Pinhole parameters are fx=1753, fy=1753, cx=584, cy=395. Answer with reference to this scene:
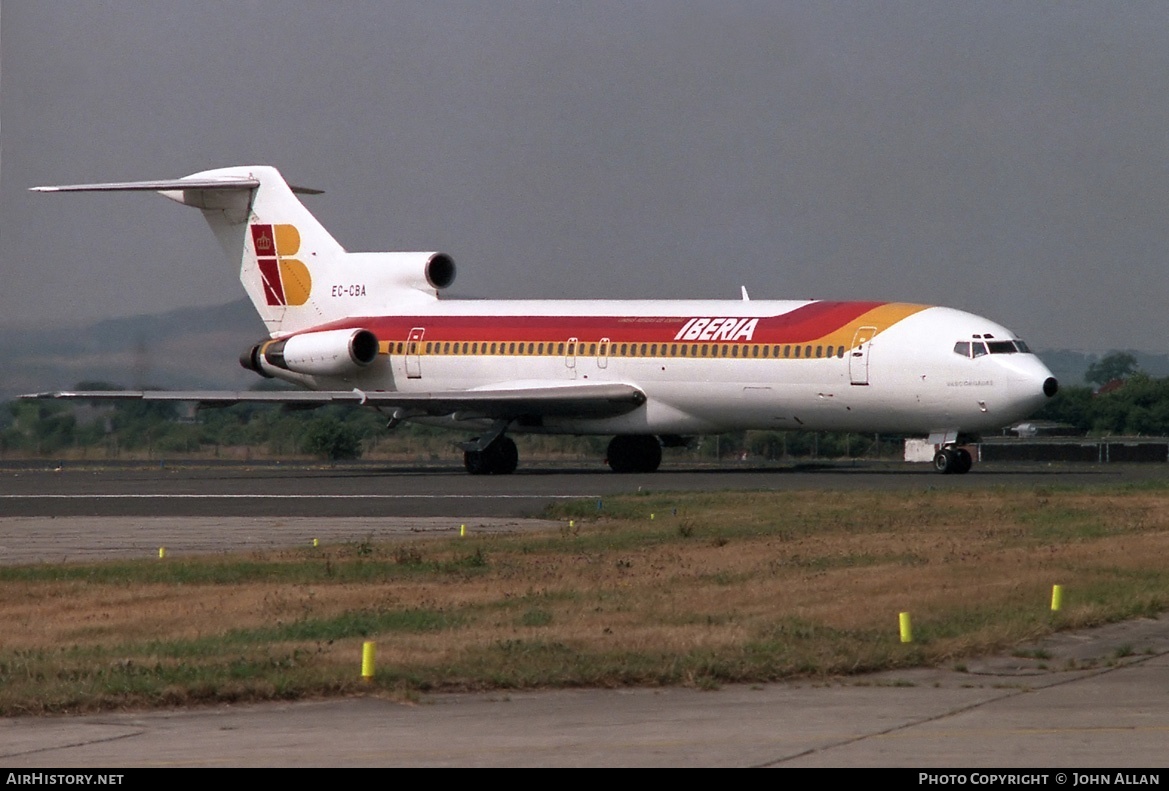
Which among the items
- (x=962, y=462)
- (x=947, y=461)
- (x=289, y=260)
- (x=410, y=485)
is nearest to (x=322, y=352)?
(x=289, y=260)

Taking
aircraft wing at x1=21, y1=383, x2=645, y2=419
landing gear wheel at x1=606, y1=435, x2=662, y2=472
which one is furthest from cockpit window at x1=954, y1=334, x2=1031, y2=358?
landing gear wheel at x1=606, y1=435, x2=662, y2=472

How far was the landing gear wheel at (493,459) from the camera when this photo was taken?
A: 43.4m

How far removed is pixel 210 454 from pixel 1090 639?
51331 millimetres

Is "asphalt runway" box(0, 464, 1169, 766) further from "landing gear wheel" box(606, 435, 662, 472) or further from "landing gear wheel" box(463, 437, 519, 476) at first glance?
"landing gear wheel" box(463, 437, 519, 476)

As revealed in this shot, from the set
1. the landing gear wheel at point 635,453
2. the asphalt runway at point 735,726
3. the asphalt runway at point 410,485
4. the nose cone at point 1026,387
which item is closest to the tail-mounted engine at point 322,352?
the asphalt runway at point 410,485

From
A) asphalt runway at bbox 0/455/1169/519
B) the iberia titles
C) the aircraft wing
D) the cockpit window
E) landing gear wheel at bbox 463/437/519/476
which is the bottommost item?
asphalt runway at bbox 0/455/1169/519

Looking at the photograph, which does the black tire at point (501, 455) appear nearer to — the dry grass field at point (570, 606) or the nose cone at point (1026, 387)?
the nose cone at point (1026, 387)

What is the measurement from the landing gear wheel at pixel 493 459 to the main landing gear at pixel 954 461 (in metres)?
10.6

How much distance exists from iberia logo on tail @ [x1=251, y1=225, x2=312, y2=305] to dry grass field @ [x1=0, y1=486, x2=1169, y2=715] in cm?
2472

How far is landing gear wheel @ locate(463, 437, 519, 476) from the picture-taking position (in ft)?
142

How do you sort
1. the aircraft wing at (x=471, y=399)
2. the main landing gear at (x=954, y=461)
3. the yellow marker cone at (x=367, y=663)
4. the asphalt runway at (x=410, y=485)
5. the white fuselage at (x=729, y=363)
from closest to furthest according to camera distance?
1. the yellow marker cone at (x=367, y=663)
2. the asphalt runway at (x=410, y=485)
3. the white fuselage at (x=729, y=363)
4. the main landing gear at (x=954, y=461)
5. the aircraft wing at (x=471, y=399)

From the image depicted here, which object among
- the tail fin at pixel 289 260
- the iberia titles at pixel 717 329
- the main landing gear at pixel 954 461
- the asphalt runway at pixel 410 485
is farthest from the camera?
the tail fin at pixel 289 260

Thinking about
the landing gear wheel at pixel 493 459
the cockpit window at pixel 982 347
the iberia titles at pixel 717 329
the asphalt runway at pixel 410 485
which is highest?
the iberia titles at pixel 717 329
